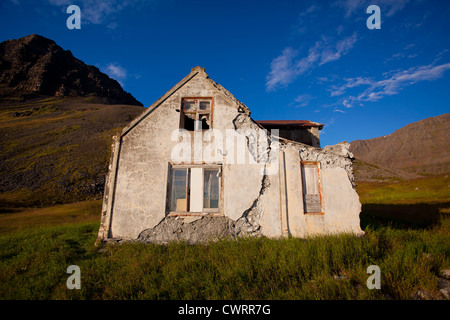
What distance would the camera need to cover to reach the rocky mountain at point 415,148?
300 feet

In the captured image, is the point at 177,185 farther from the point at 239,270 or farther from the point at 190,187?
the point at 239,270

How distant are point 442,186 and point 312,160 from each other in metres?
30.4

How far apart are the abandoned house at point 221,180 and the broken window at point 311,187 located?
37 millimetres

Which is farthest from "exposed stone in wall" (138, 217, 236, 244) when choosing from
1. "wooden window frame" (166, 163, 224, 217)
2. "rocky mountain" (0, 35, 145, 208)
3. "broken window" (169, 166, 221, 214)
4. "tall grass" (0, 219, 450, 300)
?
"rocky mountain" (0, 35, 145, 208)

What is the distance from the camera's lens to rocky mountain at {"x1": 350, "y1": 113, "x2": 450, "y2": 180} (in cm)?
9152

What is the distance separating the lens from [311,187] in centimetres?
795

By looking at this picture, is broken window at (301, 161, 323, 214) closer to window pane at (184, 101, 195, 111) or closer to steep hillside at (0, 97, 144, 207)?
window pane at (184, 101, 195, 111)

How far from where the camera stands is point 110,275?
5.32 metres

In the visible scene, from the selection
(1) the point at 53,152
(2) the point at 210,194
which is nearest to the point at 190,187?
(2) the point at 210,194

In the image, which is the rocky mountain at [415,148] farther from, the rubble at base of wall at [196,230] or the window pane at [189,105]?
the window pane at [189,105]

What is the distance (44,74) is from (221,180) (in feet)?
474
